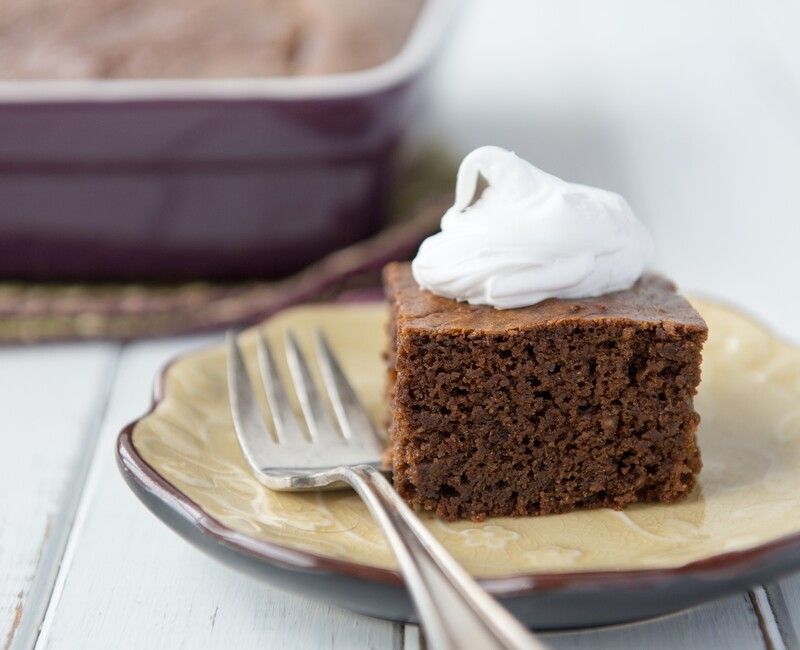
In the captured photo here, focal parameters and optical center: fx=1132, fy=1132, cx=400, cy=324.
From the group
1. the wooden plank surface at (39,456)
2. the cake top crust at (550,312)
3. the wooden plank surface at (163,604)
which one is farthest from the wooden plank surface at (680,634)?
the wooden plank surface at (39,456)

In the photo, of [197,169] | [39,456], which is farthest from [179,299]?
[39,456]

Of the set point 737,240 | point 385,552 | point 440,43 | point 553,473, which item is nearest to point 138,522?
point 385,552

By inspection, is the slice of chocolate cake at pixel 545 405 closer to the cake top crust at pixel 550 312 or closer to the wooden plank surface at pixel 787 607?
the cake top crust at pixel 550 312

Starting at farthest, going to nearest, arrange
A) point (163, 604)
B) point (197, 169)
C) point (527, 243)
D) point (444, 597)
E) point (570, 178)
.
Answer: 1. point (570, 178)
2. point (197, 169)
3. point (527, 243)
4. point (163, 604)
5. point (444, 597)

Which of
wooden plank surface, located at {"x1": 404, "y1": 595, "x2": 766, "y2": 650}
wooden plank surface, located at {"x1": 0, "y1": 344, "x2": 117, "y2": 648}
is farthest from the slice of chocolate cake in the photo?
wooden plank surface, located at {"x1": 0, "y1": 344, "x2": 117, "y2": 648}

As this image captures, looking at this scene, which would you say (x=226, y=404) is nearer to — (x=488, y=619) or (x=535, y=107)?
(x=488, y=619)

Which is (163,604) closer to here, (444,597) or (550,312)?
(444,597)
